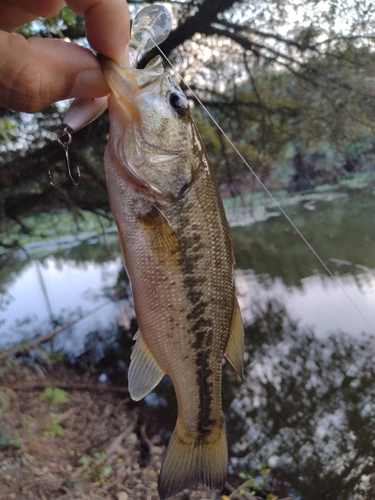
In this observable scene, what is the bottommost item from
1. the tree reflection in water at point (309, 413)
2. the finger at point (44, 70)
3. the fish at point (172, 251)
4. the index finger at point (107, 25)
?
the tree reflection in water at point (309, 413)

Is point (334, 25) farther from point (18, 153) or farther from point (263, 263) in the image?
point (18, 153)

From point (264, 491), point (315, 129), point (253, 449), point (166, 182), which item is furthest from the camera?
point (315, 129)

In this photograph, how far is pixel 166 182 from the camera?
48.5 inches

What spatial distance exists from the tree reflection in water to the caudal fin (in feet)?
8.46

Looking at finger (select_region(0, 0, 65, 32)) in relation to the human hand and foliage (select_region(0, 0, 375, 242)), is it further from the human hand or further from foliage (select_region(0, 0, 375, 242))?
foliage (select_region(0, 0, 375, 242))

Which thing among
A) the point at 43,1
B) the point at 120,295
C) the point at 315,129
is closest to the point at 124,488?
the point at 43,1

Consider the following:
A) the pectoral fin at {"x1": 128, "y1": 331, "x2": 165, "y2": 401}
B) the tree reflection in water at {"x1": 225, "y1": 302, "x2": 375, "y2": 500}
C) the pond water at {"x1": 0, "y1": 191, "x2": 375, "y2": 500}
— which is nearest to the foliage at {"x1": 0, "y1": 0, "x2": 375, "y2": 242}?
the pond water at {"x1": 0, "y1": 191, "x2": 375, "y2": 500}

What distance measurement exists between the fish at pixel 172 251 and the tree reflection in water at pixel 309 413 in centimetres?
277

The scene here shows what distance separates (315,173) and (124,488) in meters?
10.9

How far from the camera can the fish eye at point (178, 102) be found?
4.14 feet

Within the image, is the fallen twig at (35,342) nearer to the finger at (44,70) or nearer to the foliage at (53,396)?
the foliage at (53,396)

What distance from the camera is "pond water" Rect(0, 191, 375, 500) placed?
3.77 meters

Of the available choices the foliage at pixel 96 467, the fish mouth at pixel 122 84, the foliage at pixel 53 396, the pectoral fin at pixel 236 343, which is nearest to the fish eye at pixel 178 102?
the fish mouth at pixel 122 84

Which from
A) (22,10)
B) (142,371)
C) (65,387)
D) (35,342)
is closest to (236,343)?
(142,371)
